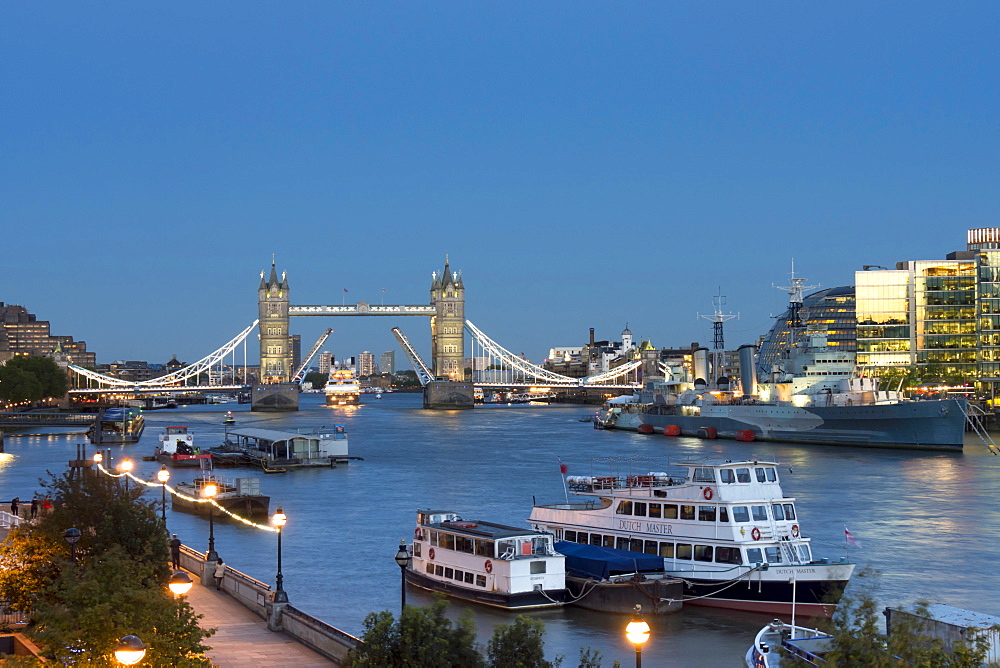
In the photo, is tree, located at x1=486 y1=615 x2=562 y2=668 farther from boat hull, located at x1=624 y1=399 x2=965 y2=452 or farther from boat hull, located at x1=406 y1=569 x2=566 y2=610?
boat hull, located at x1=624 y1=399 x2=965 y2=452

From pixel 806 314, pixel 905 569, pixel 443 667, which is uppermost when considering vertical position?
pixel 806 314

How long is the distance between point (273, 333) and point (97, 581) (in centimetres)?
14805

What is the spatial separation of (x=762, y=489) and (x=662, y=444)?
5001 cm

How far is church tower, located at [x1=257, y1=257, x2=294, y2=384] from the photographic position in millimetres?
157125

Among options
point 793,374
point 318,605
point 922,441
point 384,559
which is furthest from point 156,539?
point 793,374

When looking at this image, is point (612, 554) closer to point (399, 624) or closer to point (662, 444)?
point (399, 624)

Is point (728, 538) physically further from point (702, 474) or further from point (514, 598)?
point (514, 598)

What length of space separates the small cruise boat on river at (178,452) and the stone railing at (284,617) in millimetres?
35987

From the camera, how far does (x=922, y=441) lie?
6469cm

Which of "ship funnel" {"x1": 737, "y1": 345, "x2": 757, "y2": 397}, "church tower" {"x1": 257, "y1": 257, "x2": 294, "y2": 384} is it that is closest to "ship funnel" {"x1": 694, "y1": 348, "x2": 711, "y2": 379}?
"ship funnel" {"x1": 737, "y1": 345, "x2": 757, "y2": 397}

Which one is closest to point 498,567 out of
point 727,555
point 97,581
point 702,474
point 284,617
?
point 727,555

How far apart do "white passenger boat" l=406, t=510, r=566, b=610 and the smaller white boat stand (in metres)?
7.11

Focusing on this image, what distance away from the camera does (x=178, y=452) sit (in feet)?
199

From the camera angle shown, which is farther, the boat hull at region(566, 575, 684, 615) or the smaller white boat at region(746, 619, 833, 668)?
the boat hull at region(566, 575, 684, 615)
